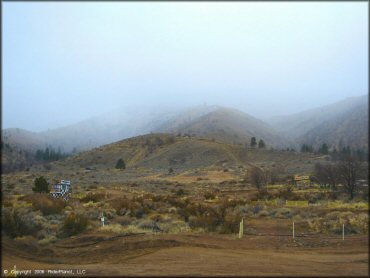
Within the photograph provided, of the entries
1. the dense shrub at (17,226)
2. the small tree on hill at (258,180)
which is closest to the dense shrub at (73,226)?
the dense shrub at (17,226)

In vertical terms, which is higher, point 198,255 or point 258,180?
point 258,180

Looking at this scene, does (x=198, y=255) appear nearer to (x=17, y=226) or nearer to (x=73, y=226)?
(x=73, y=226)

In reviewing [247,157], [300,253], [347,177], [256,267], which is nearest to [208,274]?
[256,267]

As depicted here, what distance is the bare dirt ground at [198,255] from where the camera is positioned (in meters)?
13.1

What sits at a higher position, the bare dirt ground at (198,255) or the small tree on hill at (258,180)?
the small tree on hill at (258,180)

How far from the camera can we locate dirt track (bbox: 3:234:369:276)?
13.1 m

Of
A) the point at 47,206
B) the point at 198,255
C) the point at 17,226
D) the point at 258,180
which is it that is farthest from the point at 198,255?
the point at 258,180

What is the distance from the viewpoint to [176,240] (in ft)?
62.0

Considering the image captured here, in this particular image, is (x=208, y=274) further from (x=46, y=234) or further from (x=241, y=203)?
(x=241, y=203)

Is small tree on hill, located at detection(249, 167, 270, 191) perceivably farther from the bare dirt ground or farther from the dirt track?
the dirt track

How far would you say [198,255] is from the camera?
16000 mm

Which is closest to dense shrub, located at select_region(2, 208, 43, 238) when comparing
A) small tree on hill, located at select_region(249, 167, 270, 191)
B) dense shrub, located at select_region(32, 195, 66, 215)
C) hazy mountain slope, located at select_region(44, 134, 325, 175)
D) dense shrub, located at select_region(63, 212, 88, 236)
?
dense shrub, located at select_region(63, 212, 88, 236)

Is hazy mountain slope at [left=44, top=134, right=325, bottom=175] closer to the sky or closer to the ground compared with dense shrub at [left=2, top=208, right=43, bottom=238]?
closer to the sky

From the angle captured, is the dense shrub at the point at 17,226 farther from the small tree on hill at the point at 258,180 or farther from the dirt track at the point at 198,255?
the small tree on hill at the point at 258,180
